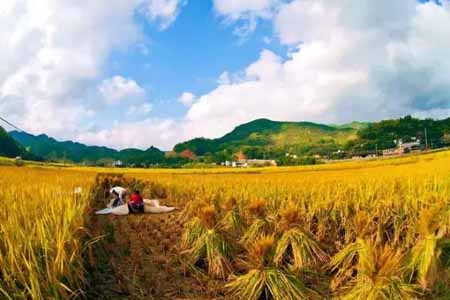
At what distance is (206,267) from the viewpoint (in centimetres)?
647

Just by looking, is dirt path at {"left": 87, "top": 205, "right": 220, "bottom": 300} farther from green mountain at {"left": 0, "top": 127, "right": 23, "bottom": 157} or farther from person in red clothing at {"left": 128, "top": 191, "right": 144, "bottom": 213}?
green mountain at {"left": 0, "top": 127, "right": 23, "bottom": 157}

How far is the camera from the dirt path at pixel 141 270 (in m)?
5.05

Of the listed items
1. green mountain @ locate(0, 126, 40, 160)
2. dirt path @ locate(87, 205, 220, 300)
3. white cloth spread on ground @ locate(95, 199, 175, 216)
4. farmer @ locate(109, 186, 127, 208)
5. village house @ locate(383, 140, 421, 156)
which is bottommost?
dirt path @ locate(87, 205, 220, 300)

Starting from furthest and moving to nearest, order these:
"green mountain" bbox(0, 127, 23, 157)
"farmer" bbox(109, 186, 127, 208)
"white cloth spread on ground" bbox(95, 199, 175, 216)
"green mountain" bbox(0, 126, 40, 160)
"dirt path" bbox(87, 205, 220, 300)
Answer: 1. "green mountain" bbox(0, 127, 23, 157)
2. "green mountain" bbox(0, 126, 40, 160)
3. "farmer" bbox(109, 186, 127, 208)
4. "white cloth spread on ground" bbox(95, 199, 175, 216)
5. "dirt path" bbox(87, 205, 220, 300)

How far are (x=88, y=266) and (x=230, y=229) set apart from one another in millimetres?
3054

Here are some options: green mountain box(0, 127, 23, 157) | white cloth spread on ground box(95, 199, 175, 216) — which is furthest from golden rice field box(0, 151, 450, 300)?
green mountain box(0, 127, 23, 157)

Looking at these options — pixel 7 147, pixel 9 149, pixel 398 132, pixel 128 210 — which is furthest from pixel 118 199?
pixel 398 132

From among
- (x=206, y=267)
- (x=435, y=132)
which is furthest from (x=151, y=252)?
(x=435, y=132)

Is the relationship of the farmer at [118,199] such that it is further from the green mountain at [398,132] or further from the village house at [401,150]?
the green mountain at [398,132]

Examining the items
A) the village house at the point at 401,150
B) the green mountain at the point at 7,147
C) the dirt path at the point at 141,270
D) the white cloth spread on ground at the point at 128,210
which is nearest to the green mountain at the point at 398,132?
the village house at the point at 401,150

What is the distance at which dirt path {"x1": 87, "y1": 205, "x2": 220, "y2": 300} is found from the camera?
5051 millimetres

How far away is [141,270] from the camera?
235 inches

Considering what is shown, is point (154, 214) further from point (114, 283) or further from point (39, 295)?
point (39, 295)

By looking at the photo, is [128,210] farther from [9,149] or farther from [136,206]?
[9,149]
